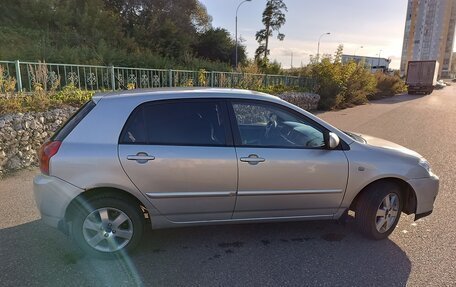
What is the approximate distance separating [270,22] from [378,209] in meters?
45.2

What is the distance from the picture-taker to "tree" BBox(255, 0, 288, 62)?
44.0 meters

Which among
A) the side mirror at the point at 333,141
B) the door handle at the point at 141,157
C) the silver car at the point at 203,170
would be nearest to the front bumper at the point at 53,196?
the silver car at the point at 203,170

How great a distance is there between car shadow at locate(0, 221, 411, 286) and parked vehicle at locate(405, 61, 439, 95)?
123 ft

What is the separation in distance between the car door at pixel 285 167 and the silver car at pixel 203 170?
0.01m

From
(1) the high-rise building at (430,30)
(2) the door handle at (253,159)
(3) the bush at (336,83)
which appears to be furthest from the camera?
(1) the high-rise building at (430,30)

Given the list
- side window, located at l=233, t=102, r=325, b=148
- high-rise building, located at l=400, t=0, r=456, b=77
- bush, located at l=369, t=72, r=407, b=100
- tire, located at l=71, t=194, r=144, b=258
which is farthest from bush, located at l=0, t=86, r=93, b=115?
high-rise building, located at l=400, t=0, r=456, b=77

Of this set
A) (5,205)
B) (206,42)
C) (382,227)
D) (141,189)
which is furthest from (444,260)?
(206,42)

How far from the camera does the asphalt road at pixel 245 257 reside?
2.80 m

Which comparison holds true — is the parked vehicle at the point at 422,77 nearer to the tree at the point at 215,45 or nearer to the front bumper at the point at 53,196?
→ the tree at the point at 215,45

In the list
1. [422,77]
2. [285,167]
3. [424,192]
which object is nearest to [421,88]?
[422,77]

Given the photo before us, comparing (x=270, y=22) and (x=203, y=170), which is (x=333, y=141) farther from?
(x=270, y=22)

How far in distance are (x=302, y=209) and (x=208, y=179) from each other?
3.54 ft

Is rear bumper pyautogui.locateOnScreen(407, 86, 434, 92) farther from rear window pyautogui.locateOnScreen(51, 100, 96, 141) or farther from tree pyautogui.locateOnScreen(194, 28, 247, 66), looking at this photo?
rear window pyautogui.locateOnScreen(51, 100, 96, 141)

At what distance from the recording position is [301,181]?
3.26 metres
